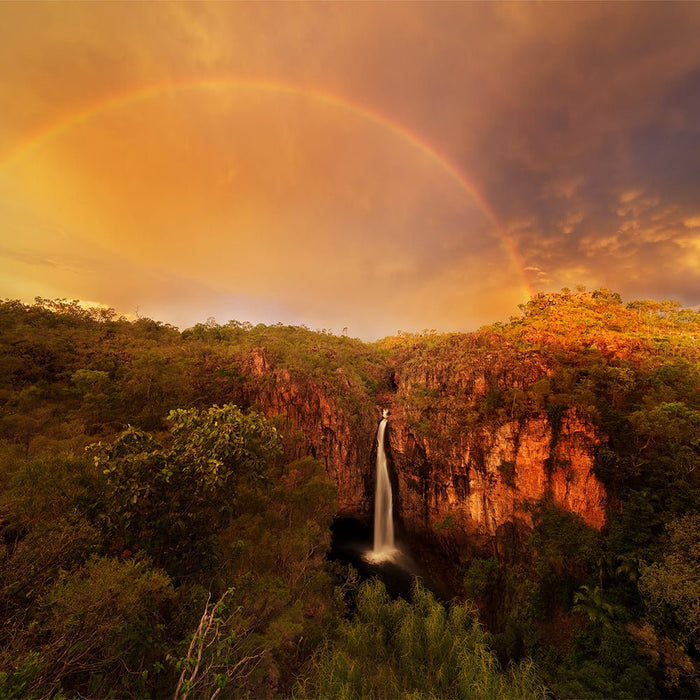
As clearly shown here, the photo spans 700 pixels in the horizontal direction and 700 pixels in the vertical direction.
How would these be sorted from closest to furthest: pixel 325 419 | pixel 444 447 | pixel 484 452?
1. pixel 484 452
2. pixel 444 447
3. pixel 325 419

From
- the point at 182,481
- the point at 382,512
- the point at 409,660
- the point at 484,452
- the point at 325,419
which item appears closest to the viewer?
the point at 182,481

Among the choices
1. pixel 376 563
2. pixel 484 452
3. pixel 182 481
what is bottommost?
pixel 376 563

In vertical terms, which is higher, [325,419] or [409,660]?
[325,419]

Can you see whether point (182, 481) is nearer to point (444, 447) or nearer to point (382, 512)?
point (444, 447)

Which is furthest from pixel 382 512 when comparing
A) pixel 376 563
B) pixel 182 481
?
pixel 182 481

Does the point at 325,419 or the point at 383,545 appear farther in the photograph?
the point at 383,545

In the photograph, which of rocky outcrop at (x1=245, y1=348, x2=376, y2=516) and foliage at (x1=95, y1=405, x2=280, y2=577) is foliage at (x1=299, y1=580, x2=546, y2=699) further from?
rocky outcrop at (x1=245, y1=348, x2=376, y2=516)
